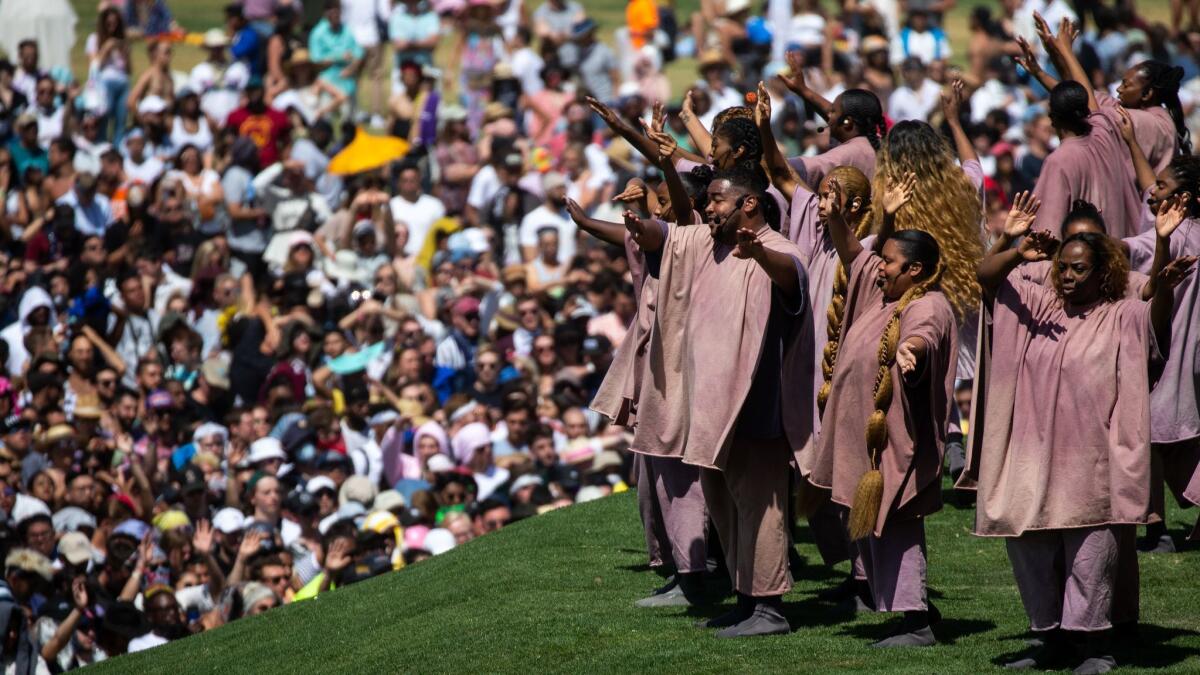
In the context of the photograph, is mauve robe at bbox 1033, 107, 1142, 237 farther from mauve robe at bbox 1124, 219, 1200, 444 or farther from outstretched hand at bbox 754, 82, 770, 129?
outstretched hand at bbox 754, 82, 770, 129

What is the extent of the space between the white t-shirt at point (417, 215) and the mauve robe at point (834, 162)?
10.3 metres

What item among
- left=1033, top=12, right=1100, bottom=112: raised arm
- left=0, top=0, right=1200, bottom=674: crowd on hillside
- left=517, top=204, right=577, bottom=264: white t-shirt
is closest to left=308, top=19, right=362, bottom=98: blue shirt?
left=0, top=0, right=1200, bottom=674: crowd on hillside

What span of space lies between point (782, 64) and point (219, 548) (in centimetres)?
1177

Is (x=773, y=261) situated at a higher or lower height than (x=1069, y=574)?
higher

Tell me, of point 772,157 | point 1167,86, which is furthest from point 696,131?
point 1167,86

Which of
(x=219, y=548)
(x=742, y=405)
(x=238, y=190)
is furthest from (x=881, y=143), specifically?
(x=238, y=190)

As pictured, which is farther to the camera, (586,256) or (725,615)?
(586,256)

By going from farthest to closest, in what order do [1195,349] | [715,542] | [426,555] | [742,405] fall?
[426,555]
[715,542]
[1195,349]
[742,405]

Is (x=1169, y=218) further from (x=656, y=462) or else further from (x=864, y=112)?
(x=656, y=462)

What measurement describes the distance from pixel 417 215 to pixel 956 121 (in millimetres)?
10525

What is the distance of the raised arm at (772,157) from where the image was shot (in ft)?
30.1

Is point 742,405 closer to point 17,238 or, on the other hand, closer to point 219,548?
point 219,548

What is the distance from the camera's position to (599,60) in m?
23.8

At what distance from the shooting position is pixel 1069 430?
7.62 m
